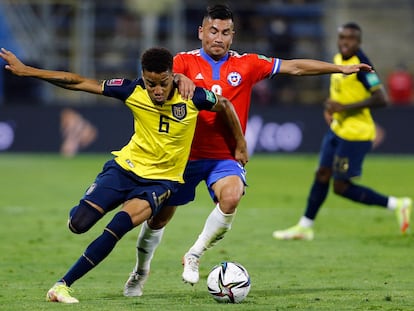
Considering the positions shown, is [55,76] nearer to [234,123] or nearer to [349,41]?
[234,123]

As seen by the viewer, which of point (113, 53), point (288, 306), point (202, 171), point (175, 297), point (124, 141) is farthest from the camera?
point (113, 53)

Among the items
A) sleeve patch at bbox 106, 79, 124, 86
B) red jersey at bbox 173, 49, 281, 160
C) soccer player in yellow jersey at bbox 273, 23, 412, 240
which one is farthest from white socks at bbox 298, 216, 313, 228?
sleeve patch at bbox 106, 79, 124, 86

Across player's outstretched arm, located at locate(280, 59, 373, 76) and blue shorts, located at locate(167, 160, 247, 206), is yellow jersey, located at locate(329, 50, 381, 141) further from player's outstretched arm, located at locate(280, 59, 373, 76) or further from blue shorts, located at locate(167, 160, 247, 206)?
blue shorts, located at locate(167, 160, 247, 206)

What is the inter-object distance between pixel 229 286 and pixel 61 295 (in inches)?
49.8

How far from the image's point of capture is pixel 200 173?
8305mm

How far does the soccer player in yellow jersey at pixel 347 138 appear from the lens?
12016 mm

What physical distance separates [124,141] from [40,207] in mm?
10368

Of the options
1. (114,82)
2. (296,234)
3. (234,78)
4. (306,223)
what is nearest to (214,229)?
(234,78)

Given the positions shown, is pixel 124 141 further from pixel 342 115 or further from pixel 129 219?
pixel 129 219

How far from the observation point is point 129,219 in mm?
7285

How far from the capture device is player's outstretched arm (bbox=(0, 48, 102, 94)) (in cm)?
751

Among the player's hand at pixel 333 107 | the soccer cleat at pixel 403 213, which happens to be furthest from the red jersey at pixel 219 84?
the soccer cleat at pixel 403 213

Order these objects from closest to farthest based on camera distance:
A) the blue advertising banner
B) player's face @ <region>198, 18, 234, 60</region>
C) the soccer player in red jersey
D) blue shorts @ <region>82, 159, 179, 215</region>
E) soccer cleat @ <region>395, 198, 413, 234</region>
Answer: blue shorts @ <region>82, 159, 179, 215</region> < the soccer player in red jersey < player's face @ <region>198, 18, 234, 60</region> < soccer cleat @ <region>395, 198, 413, 234</region> < the blue advertising banner

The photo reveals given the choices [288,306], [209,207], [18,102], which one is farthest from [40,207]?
[18,102]
